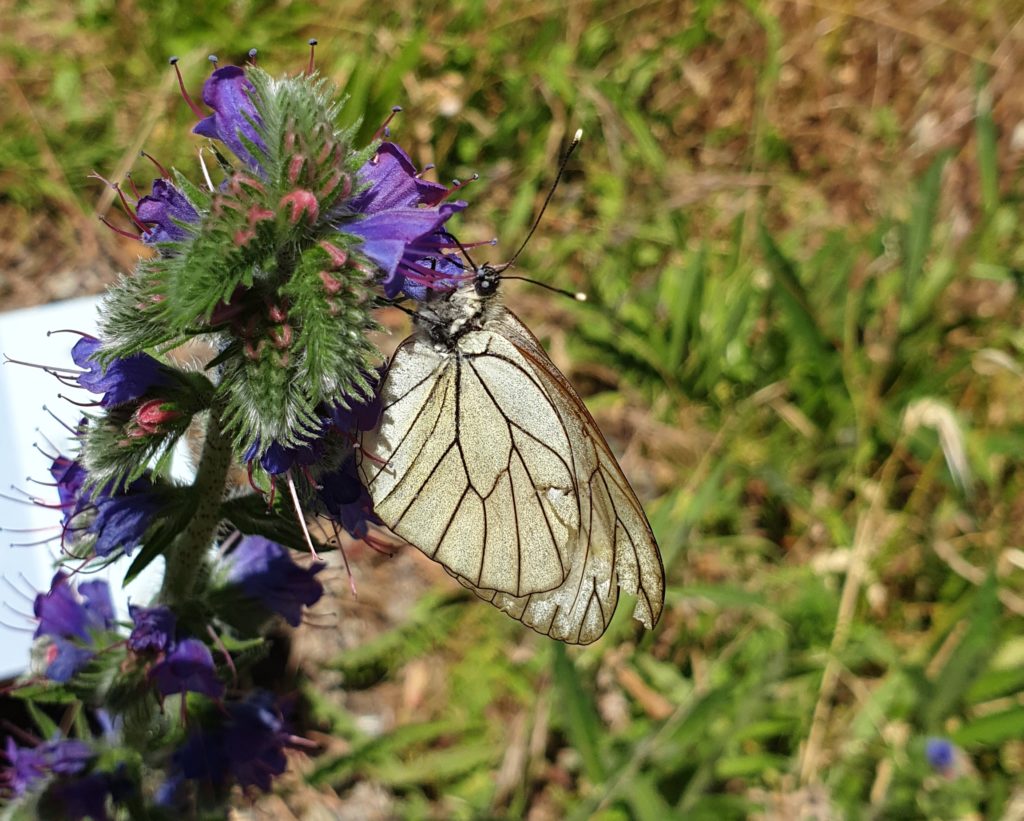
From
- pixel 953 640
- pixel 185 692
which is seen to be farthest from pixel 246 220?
pixel 953 640

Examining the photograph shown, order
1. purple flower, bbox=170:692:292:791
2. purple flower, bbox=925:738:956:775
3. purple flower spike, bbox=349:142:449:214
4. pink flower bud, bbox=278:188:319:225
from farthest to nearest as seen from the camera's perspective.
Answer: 1. purple flower, bbox=925:738:956:775
2. purple flower, bbox=170:692:292:791
3. purple flower spike, bbox=349:142:449:214
4. pink flower bud, bbox=278:188:319:225

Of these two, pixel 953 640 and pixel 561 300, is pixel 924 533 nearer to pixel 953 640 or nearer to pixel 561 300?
pixel 953 640

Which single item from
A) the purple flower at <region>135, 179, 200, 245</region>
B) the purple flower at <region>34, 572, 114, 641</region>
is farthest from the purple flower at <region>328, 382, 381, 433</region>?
the purple flower at <region>34, 572, 114, 641</region>

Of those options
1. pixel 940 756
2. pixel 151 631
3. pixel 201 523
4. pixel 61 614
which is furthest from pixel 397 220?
pixel 940 756

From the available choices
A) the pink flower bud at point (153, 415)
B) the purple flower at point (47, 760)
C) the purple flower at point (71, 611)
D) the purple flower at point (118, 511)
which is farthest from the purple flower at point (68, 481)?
the purple flower at point (47, 760)

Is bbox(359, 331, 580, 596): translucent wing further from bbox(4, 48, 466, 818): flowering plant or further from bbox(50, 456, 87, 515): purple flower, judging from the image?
bbox(50, 456, 87, 515): purple flower

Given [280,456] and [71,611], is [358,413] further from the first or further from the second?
[71,611]

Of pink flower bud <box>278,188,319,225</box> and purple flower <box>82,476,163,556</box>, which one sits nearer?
pink flower bud <box>278,188,319,225</box>
